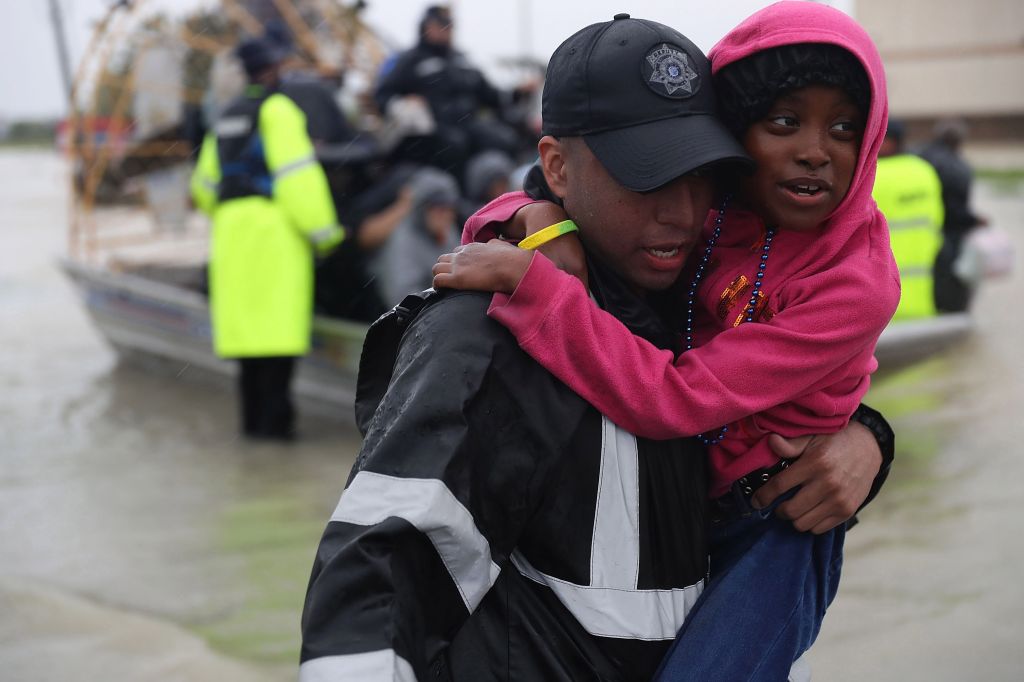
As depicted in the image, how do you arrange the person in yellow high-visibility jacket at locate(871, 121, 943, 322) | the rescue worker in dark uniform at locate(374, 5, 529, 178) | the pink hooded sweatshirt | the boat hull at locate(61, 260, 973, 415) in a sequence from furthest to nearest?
1. the rescue worker in dark uniform at locate(374, 5, 529, 178)
2. the person in yellow high-visibility jacket at locate(871, 121, 943, 322)
3. the boat hull at locate(61, 260, 973, 415)
4. the pink hooded sweatshirt

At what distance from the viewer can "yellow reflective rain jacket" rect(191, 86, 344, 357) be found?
242 inches

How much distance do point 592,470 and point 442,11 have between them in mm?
6432

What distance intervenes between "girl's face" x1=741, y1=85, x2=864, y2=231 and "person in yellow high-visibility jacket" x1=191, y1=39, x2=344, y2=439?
483 cm

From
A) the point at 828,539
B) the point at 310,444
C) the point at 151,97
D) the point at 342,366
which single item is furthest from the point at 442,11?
the point at 828,539

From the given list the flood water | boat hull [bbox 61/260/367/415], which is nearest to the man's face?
the flood water

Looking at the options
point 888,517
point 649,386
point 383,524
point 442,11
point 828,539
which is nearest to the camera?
point 383,524

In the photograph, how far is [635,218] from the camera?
1.57 m

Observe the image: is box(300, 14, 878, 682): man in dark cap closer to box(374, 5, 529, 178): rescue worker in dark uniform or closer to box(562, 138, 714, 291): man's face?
box(562, 138, 714, 291): man's face

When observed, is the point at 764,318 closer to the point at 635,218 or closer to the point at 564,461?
the point at 635,218

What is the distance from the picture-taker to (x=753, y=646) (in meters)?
1.66

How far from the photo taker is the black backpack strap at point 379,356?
1620 millimetres

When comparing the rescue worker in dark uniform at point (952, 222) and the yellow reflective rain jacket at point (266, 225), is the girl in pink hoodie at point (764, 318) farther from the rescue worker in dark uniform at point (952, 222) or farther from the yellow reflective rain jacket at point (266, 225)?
the rescue worker in dark uniform at point (952, 222)

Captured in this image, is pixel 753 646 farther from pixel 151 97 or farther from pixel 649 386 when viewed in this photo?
pixel 151 97

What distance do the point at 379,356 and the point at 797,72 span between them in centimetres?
77
